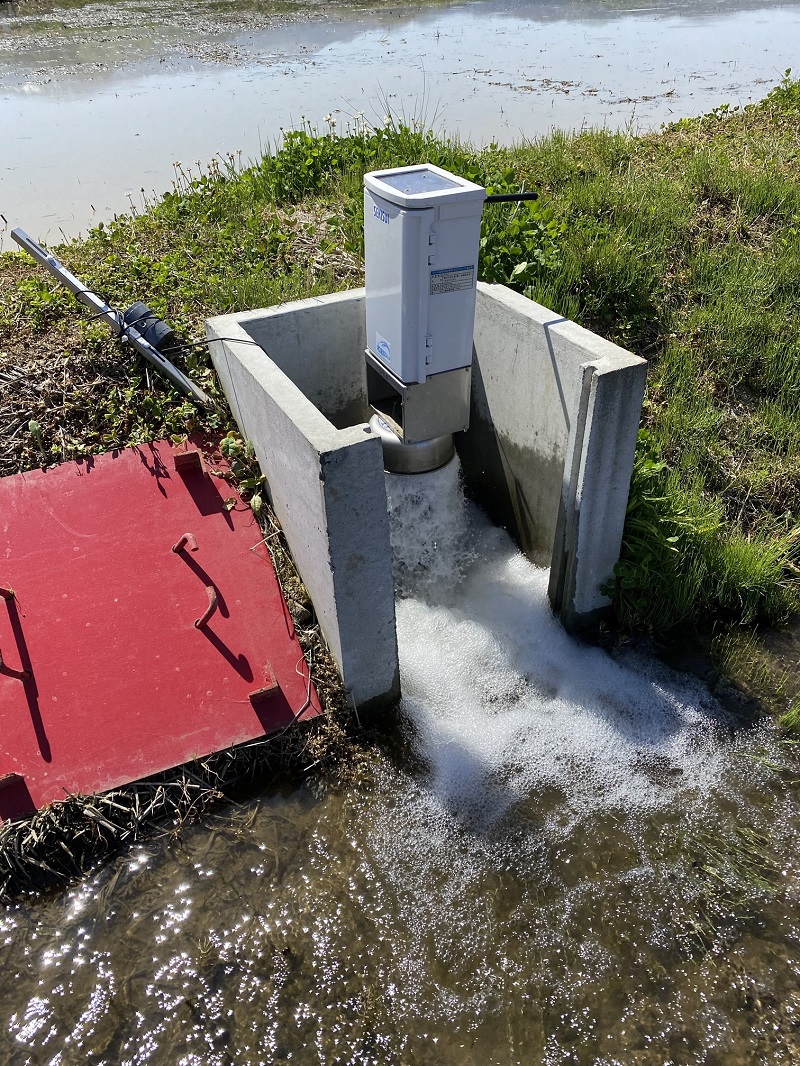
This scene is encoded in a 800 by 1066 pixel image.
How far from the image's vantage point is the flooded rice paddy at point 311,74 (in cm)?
739

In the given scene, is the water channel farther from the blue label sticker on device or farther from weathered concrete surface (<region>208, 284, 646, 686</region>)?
the blue label sticker on device

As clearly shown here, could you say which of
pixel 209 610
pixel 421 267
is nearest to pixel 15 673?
pixel 209 610

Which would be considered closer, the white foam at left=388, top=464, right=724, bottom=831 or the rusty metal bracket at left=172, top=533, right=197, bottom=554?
the white foam at left=388, top=464, right=724, bottom=831

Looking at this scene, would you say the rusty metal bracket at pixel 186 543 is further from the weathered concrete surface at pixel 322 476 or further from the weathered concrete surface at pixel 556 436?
the weathered concrete surface at pixel 556 436

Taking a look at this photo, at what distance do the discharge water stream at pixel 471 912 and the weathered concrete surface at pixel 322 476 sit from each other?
0.54m

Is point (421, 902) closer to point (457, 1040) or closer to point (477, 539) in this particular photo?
point (457, 1040)

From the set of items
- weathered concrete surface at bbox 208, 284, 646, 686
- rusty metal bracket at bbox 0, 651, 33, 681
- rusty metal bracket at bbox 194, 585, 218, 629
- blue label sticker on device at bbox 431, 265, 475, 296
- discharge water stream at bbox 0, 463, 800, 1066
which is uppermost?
blue label sticker on device at bbox 431, 265, 475, 296

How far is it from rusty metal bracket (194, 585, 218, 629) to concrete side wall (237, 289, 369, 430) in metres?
1.20

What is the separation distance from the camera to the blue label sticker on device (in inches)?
131

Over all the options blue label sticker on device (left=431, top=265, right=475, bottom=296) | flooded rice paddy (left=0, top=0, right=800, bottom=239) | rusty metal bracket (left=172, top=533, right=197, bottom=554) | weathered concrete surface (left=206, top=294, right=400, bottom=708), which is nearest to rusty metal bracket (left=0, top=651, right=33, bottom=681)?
rusty metal bracket (left=172, top=533, right=197, bottom=554)

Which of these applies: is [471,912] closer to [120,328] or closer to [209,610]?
[209,610]

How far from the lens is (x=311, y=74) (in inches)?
412

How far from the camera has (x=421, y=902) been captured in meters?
2.76

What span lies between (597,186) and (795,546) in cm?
343
